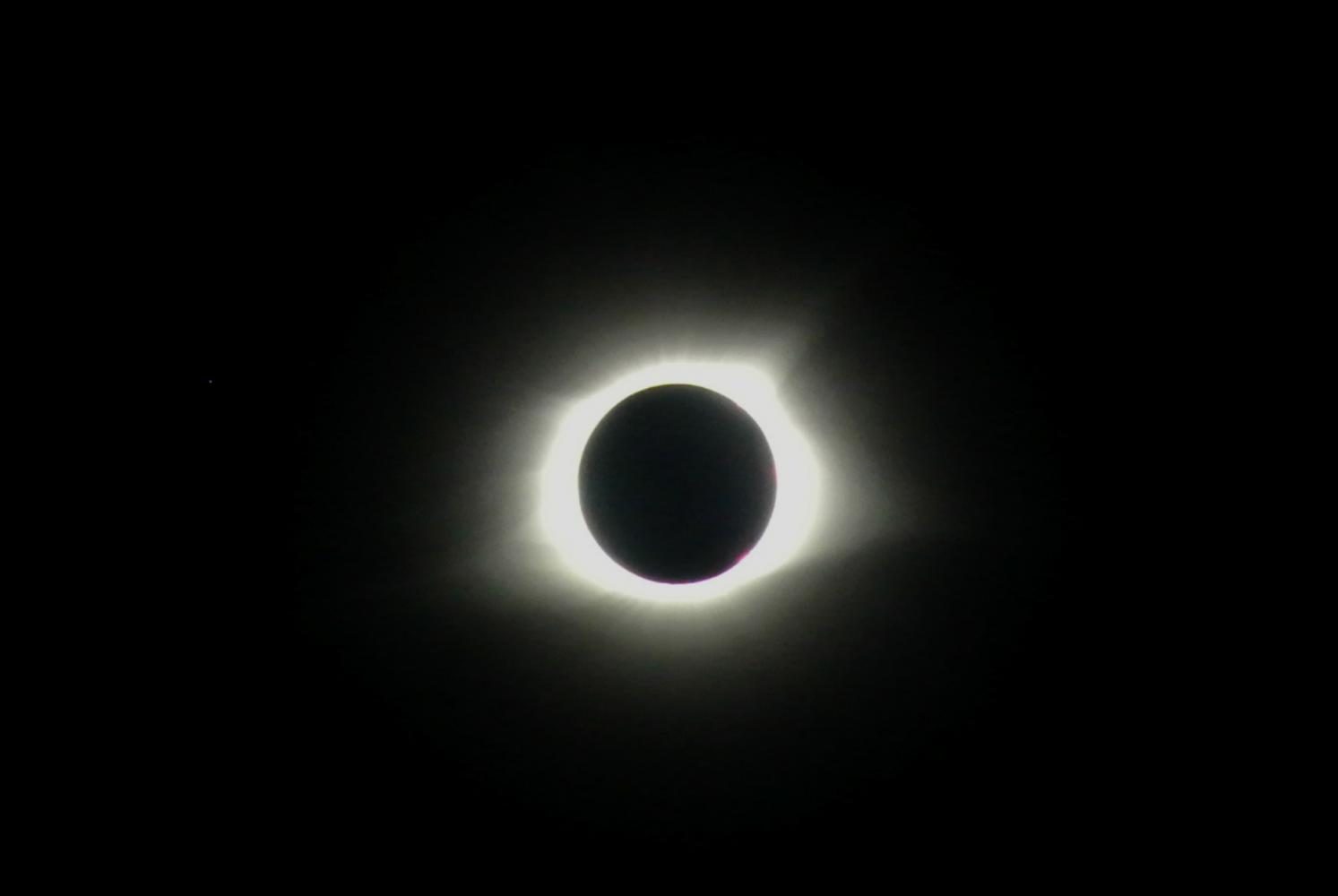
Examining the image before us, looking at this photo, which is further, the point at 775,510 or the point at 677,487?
the point at 775,510

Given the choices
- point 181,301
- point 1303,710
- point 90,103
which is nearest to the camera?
point 90,103

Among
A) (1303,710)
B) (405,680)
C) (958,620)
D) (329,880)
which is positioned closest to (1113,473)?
(958,620)

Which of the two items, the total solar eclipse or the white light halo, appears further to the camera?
the white light halo

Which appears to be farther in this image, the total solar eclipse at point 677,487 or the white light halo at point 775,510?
the white light halo at point 775,510

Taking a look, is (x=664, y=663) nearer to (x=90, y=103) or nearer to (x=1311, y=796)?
(x=1311, y=796)
